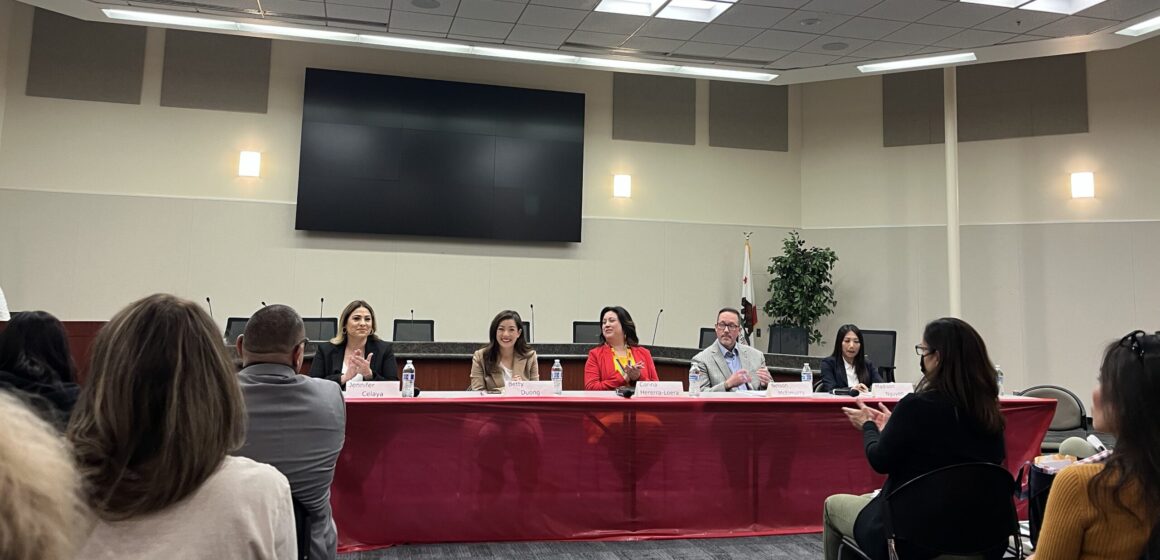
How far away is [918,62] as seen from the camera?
23.7 feet

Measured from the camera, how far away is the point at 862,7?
5.82 meters

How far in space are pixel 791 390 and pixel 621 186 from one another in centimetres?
509

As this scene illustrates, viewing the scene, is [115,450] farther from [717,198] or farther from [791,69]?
[717,198]

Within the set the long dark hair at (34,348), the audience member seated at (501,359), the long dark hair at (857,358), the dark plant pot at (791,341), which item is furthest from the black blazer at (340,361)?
the dark plant pot at (791,341)

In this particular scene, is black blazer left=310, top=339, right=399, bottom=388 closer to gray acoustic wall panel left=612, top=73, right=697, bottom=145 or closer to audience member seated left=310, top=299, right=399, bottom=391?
audience member seated left=310, top=299, right=399, bottom=391

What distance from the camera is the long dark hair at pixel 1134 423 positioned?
1.34 metres

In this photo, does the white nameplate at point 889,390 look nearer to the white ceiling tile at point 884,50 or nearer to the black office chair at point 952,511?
the black office chair at point 952,511

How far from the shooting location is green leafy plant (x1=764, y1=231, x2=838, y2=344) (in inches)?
331

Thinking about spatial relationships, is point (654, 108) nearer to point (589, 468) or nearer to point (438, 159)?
point (438, 159)

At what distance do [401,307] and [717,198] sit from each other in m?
4.50

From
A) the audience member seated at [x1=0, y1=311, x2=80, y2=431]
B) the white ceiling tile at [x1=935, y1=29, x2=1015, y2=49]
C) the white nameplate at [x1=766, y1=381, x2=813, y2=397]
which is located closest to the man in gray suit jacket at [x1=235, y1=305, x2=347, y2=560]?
the audience member seated at [x1=0, y1=311, x2=80, y2=431]

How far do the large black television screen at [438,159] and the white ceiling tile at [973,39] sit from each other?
422 cm

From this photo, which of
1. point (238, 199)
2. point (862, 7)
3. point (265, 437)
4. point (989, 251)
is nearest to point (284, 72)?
point (238, 199)

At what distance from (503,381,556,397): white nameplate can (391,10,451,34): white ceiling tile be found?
160 inches
